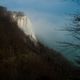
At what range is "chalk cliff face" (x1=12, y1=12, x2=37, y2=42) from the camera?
4.16 m

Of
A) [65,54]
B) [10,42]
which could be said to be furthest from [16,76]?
[65,54]

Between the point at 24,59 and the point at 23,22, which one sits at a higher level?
the point at 23,22

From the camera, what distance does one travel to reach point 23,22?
4.26 meters

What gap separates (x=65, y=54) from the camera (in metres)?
4.07

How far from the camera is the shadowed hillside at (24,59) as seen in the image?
12.5 ft

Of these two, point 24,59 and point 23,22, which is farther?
point 23,22

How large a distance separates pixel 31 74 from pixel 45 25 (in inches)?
32.9

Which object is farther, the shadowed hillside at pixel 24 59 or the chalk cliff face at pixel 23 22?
the chalk cliff face at pixel 23 22

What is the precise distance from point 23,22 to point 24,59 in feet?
2.17

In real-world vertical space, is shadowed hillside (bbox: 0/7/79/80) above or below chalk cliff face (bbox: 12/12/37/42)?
below

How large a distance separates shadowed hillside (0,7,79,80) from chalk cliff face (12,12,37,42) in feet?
0.26

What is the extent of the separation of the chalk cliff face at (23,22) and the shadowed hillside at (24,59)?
8cm

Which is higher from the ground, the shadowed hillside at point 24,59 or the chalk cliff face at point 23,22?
the chalk cliff face at point 23,22

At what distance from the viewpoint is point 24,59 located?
3.93 m
